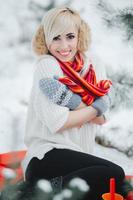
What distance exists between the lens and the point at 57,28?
1389 millimetres

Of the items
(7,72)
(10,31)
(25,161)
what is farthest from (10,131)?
(25,161)

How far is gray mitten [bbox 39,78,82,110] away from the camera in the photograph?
1.36m

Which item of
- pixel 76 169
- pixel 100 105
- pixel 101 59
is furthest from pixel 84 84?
pixel 101 59

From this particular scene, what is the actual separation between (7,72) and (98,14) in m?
0.41

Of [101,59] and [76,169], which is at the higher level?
[101,59]

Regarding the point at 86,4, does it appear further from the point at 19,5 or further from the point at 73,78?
the point at 73,78

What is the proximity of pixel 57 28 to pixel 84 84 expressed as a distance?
15cm

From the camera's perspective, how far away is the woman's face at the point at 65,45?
1.41m

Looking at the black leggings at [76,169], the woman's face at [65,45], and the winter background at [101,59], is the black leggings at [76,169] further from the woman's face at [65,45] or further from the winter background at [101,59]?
the winter background at [101,59]

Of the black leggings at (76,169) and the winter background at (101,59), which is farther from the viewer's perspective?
the winter background at (101,59)

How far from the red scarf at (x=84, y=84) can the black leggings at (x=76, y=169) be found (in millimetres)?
138

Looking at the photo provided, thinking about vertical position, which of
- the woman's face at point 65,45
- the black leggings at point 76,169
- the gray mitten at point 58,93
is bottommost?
the black leggings at point 76,169

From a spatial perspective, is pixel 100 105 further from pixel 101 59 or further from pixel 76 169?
pixel 101 59

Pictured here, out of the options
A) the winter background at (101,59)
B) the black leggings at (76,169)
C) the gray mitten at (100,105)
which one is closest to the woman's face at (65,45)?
the gray mitten at (100,105)
